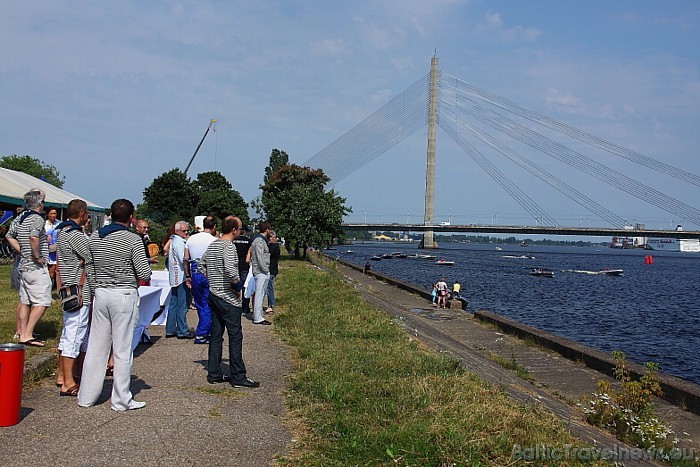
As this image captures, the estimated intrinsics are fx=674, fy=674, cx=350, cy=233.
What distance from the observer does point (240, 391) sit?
6.98 metres

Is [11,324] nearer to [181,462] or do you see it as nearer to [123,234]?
[123,234]

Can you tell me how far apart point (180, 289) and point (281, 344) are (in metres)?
1.73

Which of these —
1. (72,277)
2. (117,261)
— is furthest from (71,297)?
(117,261)

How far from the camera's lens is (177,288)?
10.2 metres

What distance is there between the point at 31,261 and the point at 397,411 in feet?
15.8

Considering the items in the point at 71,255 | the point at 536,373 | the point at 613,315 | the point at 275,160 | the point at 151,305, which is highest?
the point at 275,160

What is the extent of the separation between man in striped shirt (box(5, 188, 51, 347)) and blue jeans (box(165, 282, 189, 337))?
7.11ft

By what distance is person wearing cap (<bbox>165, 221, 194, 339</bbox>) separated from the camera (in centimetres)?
996

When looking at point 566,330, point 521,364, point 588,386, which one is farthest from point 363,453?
point 566,330

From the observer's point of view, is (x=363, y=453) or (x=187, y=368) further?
(x=187, y=368)

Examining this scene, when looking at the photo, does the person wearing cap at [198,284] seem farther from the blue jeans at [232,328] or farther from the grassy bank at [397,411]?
the blue jeans at [232,328]

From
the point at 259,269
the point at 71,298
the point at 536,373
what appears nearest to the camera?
the point at 71,298

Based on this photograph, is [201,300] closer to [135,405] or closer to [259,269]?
[259,269]

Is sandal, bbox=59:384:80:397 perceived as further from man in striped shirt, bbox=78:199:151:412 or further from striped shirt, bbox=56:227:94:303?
striped shirt, bbox=56:227:94:303
